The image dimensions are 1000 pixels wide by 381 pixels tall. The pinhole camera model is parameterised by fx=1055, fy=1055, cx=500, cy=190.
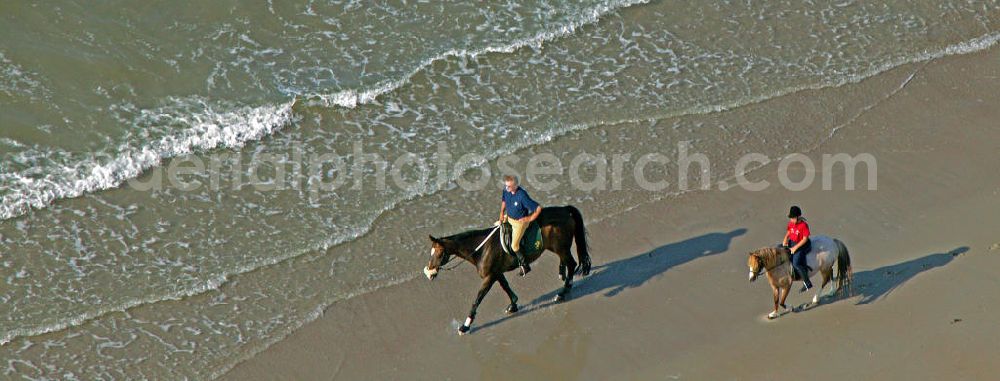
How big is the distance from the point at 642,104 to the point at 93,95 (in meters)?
8.41

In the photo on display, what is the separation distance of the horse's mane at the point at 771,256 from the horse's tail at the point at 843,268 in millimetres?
723

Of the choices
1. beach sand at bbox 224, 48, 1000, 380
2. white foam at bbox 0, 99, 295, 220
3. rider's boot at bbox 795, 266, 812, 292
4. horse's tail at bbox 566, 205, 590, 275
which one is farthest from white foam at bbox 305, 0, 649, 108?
rider's boot at bbox 795, 266, 812, 292

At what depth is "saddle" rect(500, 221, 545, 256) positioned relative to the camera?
12.2 m

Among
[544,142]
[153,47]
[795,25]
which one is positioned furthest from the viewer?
[795,25]

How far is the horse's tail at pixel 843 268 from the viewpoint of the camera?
39.7 feet

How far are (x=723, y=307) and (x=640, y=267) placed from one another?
1242mm

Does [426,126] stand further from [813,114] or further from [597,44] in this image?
[813,114]

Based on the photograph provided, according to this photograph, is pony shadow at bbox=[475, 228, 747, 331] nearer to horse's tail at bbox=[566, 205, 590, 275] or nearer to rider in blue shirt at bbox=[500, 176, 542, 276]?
horse's tail at bbox=[566, 205, 590, 275]

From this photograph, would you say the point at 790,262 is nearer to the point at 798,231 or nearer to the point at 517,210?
the point at 798,231

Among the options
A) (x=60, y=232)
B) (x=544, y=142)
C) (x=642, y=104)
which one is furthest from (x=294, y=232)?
(x=642, y=104)

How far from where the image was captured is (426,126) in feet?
52.6

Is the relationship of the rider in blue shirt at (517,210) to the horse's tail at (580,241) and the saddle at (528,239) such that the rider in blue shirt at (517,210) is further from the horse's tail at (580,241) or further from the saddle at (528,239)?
the horse's tail at (580,241)

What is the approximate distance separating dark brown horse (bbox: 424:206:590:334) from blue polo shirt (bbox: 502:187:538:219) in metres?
0.26

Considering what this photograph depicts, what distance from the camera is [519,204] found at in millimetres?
11969
